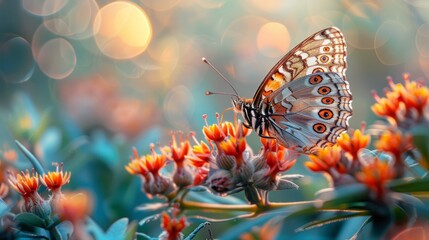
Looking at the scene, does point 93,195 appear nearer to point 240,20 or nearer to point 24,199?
point 24,199

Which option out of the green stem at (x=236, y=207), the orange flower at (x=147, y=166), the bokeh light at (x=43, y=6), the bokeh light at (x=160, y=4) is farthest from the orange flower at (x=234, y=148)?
the bokeh light at (x=160, y=4)

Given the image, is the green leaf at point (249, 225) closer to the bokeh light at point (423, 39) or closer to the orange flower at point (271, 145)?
the orange flower at point (271, 145)

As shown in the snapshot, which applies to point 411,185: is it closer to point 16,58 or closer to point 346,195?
point 346,195

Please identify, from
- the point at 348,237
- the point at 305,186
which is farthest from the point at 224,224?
the point at 348,237

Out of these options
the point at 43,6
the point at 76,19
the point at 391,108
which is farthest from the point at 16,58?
the point at 391,108

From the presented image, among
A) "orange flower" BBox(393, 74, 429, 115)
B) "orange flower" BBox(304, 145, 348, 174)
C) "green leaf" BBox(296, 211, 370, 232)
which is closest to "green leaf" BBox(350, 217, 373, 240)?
"green leaf" BBox(296, 211, 370, 232)

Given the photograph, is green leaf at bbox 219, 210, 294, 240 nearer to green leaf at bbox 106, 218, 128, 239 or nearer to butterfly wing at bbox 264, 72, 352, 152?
green leaf at bbox 106, 218, 128, 239
